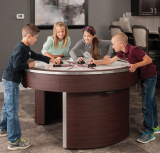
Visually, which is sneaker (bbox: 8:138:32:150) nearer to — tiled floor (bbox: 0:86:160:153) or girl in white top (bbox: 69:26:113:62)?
Result: tiled floor (bbox: 0:86:160:153)

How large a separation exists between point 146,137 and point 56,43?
1.60 metres

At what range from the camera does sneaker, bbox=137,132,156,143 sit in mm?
2740

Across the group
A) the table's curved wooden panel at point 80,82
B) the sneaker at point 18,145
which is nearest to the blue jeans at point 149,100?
the table's curved wooden panel at point 80,82

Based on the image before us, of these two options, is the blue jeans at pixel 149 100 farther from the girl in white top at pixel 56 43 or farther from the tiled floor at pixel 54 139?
the girl in white top at pixel 56 43

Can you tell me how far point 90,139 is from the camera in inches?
102

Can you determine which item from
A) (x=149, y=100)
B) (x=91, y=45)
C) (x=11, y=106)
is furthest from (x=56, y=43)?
(x=149, y=100)

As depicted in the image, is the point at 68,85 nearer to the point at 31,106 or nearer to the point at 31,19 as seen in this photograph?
the point at 31,106

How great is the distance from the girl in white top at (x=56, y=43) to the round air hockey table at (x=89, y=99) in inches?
36.7

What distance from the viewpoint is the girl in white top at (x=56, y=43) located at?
11.3ft

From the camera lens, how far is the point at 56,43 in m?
3.55

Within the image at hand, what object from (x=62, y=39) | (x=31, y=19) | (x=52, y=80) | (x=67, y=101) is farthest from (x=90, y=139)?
(x=31, y=19)

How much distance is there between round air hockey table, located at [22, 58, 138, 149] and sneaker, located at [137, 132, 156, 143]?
19 cm

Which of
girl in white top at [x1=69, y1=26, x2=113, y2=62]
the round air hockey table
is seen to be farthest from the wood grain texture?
girl in white top at [x1=69, y1=26, x2=113, y2=62]

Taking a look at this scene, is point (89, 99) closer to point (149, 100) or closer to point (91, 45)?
point (149, 100)
